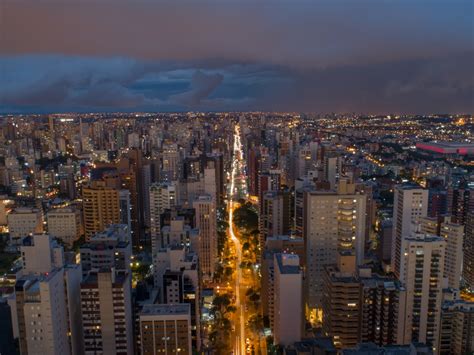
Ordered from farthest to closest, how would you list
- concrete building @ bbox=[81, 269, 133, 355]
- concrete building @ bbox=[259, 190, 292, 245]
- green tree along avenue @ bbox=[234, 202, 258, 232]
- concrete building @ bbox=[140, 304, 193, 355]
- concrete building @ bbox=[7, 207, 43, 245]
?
green tree along avenue @ bbox=[234, 202, 258, 232], concrete building @ bbox=[7, 207, 43, 245], concrete building @ bbox=[259, 190, 292, 245], concrete building @ bbox=[81, 269, 133, 355], concrete building @ bbox=[140, 304, 193, 355]

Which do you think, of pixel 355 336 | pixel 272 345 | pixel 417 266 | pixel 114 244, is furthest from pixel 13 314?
pixel 417 266

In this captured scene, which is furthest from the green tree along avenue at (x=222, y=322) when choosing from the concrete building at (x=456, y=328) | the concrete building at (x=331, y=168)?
the concrete building at (x=331, y=168)

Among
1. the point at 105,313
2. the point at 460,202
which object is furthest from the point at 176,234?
the point at 460,202

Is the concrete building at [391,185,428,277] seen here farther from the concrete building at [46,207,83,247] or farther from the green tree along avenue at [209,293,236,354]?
the concrete building at [46,207,83,247]

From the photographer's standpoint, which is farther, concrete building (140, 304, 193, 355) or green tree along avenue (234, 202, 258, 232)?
green tree along avenue (234, 202, 258, 232)

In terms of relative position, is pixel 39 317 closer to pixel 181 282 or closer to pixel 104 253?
pixel 181 282

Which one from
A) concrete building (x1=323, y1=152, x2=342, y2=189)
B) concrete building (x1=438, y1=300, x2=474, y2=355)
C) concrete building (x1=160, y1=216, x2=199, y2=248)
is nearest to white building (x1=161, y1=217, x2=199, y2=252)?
concrete building (x1=160, y1=216, x2=199, y2=248)

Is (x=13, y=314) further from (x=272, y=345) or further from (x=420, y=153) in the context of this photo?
(x=420, y=153)

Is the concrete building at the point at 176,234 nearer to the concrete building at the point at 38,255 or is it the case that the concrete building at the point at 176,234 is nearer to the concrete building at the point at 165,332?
the concrete building at the point at 38,255
